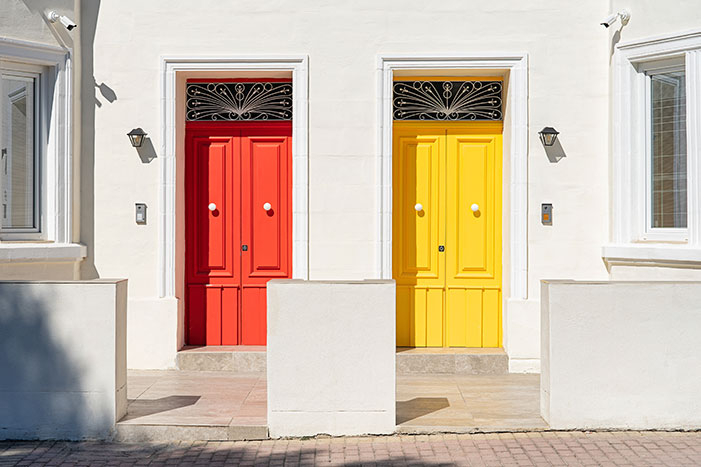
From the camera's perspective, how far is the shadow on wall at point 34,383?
608cm

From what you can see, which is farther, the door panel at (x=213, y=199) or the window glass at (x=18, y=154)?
the door panel at (x=213, y=199)

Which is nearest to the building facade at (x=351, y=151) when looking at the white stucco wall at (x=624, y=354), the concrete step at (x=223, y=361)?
the concrete step at (x=223, y=361)

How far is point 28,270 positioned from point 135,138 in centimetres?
169

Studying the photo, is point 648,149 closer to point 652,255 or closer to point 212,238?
point 652,255

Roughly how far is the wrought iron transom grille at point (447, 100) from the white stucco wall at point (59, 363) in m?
3.87

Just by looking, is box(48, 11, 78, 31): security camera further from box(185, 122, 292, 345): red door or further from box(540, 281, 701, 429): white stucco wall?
box(540, 281, 701, 429): white stucco wall

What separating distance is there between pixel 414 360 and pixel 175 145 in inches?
131

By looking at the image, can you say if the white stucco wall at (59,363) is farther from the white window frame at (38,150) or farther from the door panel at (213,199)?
the door panel at (213,199)

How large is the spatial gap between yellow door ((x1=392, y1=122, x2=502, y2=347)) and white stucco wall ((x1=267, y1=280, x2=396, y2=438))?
2552 millimetres

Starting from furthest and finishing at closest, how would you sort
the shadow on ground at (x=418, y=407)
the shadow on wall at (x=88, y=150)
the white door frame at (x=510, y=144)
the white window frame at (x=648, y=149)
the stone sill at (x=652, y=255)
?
the shadow on wall at (x=88, y=150)
the white door frame at (x=510, y=144)
the white window frame at (x=648, y=149)
the stone sill at (x=652, y=255)
the shadow on ground at (x=418, y=407)

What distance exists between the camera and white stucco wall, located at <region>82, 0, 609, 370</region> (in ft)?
27.0

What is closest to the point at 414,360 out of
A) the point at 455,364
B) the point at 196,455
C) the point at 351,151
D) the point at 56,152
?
the point at 455,364

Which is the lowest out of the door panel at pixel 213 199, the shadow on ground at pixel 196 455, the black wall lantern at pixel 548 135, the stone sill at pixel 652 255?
the shadow on ground at pixel 196 455

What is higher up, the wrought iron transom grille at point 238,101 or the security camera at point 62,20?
the security camera at point 62,20
